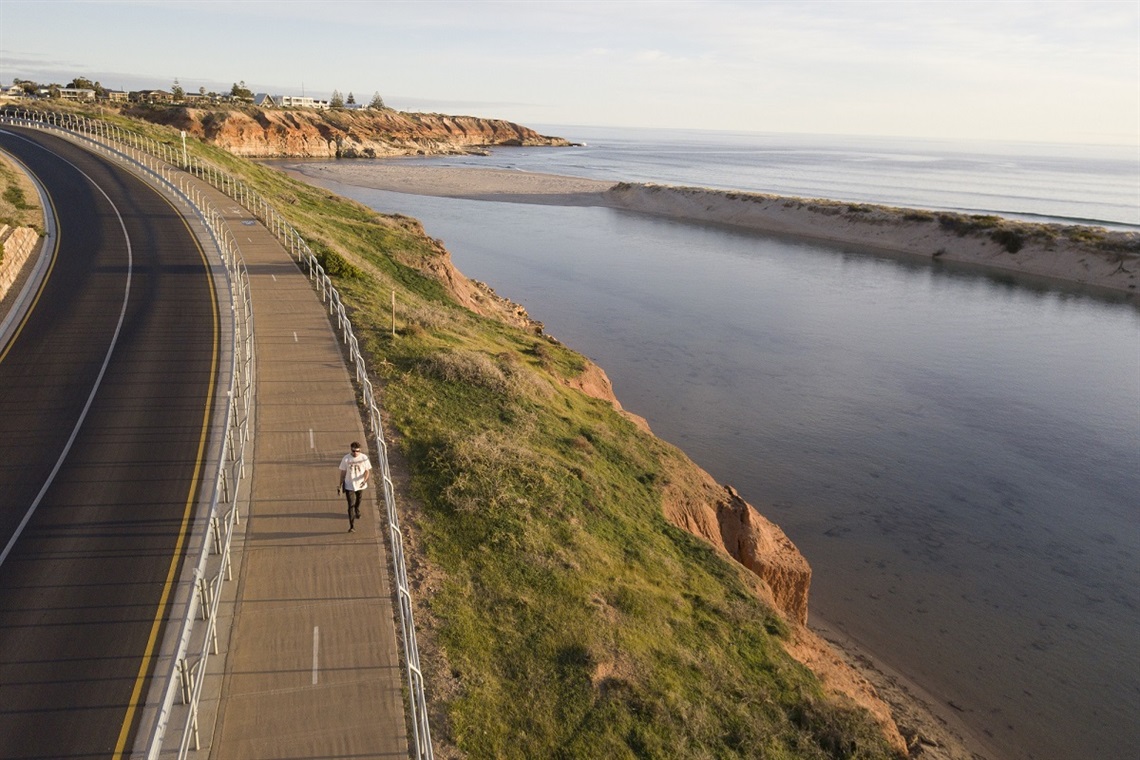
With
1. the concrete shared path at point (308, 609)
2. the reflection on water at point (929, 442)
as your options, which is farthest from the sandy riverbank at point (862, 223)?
the concrete shared path at point (308, 609)

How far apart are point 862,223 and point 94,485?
87.3 m

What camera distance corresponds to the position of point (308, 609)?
1231 cm

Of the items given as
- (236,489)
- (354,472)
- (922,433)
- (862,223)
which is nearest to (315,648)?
(354,472)

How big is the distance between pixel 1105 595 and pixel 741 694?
15.0m

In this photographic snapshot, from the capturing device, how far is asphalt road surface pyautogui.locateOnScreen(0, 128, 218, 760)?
10.3 m

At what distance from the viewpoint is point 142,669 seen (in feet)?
35.6

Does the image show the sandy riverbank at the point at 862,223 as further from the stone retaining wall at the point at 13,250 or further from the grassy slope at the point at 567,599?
the stone retaining wall at the point at 13,250

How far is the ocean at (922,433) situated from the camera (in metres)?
19.2

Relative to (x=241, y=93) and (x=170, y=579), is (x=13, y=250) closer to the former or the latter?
(x=170, y=579)

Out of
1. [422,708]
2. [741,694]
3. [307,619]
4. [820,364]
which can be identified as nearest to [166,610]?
[307,619]

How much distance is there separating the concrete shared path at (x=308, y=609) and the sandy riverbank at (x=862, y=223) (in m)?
75.2

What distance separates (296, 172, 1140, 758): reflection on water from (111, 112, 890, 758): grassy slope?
5970mm

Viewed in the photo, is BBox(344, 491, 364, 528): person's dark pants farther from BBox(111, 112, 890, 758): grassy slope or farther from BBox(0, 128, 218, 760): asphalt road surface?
BBox(0, 128, 218, 760): asphalt road surface

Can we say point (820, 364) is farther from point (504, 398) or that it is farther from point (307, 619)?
point (307, 619)
